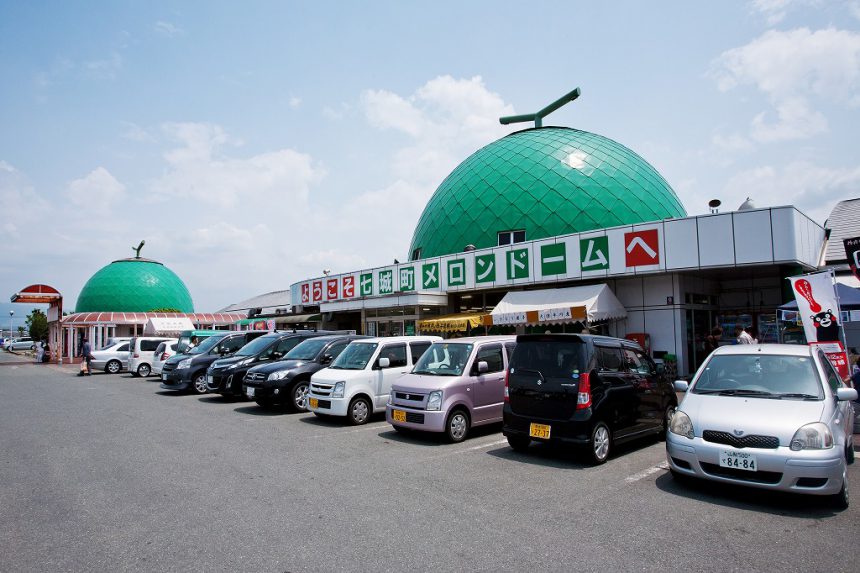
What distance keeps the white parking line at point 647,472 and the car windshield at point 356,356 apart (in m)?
5.73

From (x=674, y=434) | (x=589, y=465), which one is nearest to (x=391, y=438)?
(x=589, y=465)

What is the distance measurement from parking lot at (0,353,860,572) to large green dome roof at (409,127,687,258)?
17032mm

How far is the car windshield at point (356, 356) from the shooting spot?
1101cm

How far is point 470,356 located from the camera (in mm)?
9344

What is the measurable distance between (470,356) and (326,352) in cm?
485

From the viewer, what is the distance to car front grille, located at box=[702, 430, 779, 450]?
5.37 meters

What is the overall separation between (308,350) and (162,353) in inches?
469

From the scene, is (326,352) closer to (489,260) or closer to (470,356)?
(470,356)

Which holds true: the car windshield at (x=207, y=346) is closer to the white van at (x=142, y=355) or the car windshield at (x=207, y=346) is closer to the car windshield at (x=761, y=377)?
the white van at (x=142, y=355)

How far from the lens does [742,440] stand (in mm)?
5484

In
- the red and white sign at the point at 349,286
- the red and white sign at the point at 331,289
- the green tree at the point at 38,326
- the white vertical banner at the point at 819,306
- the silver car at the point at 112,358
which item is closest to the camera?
the white vertical banner at the point at 819,306

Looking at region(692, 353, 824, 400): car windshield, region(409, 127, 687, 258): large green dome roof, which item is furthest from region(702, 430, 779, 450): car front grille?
region(409, 127, 687, 258): large green dome roof

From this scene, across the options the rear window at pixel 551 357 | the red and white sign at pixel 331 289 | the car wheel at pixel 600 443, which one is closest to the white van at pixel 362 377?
the rear window at pixel 551 357

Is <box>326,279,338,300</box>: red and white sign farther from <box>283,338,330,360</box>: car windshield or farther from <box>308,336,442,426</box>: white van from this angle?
<box>308,336,442,426</box>: white van
